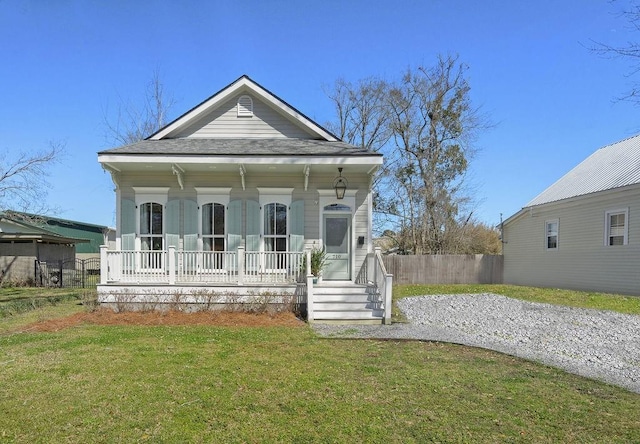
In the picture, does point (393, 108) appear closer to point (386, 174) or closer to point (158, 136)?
point (386, 174)

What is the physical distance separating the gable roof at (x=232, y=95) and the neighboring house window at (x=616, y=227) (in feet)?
35.2

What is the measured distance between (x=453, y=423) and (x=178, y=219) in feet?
→ 30.3

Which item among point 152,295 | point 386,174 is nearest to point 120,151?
point 152,295

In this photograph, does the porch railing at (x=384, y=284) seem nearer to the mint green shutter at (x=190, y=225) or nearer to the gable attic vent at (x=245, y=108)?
the mint green shutter at (x=190, y=225)

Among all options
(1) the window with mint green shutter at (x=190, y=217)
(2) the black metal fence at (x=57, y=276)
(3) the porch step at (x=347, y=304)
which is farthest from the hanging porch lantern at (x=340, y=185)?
(2) the black metal fence at (x=57, y=276)

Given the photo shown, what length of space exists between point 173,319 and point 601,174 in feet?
56.2

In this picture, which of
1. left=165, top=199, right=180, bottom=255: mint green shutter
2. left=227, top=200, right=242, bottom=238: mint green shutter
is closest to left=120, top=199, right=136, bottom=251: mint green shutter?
left=165, top=199, right=180, bottom=255: mint green shutter

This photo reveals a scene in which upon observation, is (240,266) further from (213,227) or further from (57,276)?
(57,276)

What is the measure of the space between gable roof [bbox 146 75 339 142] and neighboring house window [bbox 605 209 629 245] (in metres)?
10.7

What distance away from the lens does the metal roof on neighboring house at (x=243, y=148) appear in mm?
10234

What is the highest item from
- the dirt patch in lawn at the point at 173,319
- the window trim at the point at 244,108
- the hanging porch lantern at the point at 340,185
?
the window trim at the point at 244,108

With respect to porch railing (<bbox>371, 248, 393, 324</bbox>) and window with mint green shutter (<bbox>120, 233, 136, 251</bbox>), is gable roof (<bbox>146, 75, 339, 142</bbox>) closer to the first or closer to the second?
window with mint green shutter (<bbox>120, 233, 136, 251</bbox>)

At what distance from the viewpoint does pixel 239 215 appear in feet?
36.6

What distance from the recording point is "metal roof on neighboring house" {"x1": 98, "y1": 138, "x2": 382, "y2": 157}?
10234 mm
